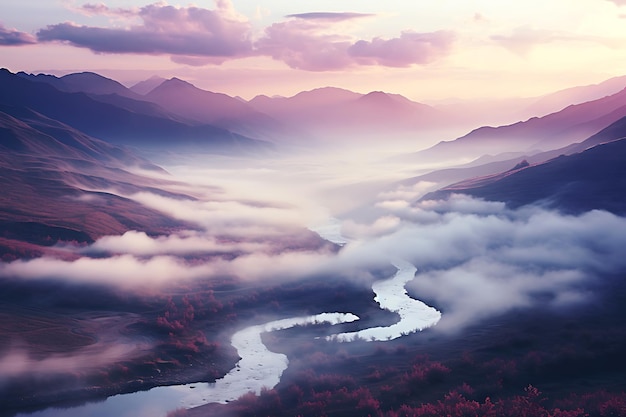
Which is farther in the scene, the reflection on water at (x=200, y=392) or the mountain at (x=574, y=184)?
the mountain at (x=574, y=184)

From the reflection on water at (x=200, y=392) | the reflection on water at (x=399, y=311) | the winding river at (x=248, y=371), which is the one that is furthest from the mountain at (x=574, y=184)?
the reflection on water at (x=200, y=392)

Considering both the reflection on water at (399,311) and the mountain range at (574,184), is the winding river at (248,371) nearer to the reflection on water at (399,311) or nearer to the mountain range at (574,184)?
the reflection on water at (399,311)

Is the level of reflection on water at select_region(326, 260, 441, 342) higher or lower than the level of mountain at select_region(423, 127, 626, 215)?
lower

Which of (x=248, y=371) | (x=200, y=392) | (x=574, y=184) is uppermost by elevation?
(x=574, y=184)

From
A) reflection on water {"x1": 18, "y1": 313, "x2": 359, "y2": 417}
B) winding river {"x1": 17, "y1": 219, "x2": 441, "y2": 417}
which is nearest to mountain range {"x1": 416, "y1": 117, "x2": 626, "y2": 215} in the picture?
winding river {"x1": 17, "y1": 219, "x2": 441, "y2": 417}

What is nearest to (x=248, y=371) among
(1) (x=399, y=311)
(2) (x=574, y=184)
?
(1) (x=399, y=311)

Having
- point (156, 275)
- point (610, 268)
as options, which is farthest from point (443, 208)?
point (156, 275)

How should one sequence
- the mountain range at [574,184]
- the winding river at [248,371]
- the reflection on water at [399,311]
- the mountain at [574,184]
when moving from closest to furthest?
the winding river at [248,371], the reflection on water at [399,311], the mountain at [574,184], the mountain range at [574,184]

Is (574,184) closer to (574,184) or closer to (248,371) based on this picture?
(574,184)

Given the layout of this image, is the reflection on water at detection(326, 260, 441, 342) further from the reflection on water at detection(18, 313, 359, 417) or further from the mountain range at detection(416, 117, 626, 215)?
the mountain range at detection(416, 117, 626, 215)

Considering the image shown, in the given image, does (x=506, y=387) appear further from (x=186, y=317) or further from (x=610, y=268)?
(x=610, y=268)
